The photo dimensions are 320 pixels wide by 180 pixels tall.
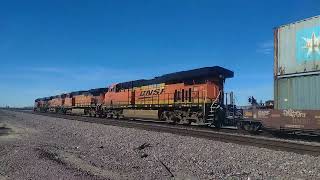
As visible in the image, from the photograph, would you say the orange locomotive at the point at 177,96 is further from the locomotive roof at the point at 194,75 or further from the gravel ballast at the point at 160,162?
the gravel ballast at the point at 160,162

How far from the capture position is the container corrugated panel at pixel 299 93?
52.6 ft

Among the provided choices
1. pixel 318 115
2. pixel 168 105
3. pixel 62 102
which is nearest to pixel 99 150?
pixel 318 115

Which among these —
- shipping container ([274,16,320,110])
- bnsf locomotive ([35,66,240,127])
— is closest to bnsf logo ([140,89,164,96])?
bnsf locomotive ([35,66,240,127])

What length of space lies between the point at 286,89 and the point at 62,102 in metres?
46.3

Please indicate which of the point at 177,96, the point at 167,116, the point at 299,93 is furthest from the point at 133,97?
the point at 299,93

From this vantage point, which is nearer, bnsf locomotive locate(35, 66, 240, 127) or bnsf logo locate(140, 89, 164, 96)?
bnsf locomotive locate(35, 66, 240, 127)

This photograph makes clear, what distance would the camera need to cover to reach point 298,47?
55.8 feet

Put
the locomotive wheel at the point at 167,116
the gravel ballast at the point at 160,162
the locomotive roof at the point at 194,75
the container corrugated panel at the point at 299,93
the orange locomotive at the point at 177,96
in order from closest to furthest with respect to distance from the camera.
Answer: the gravel ballast at the point at 160,162 < the container corrugated panel at the point at 299,93 < the orange locomotive at the point at 177,96 < the locomotive roof at the point at 194,75 < the locomotive wheel at the point at 167,116

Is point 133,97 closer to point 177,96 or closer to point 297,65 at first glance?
point 177,96

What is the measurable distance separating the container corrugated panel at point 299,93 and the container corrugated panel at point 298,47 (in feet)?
1.18

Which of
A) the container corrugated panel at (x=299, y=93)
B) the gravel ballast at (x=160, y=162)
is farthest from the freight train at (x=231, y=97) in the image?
the gravel ballast at (x=160, y=162)

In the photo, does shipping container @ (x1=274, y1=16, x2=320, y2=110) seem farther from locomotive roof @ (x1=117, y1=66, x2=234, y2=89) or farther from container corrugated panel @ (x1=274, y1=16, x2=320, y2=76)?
locomotive roof @ (x1=117, y1=66, x2=234, y2=89)

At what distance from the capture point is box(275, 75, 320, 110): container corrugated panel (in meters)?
16.0

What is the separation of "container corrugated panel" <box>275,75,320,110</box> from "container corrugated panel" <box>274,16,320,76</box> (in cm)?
36
